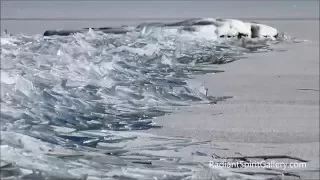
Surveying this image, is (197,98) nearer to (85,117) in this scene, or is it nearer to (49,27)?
(85,117)

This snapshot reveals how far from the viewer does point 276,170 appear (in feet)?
4.19

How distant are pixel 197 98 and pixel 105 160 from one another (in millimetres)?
371

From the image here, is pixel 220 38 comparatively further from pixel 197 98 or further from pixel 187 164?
pixel 187 164

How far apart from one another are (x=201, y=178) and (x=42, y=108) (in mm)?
587

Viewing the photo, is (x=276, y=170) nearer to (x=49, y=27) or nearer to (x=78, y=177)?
(x=78, y=177)

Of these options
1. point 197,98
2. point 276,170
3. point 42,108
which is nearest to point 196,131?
point 197,98

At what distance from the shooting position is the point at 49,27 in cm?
138

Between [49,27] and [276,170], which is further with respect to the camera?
[49,27]

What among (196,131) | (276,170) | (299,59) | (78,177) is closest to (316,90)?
(299,59)

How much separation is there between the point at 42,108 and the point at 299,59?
88 centimetres

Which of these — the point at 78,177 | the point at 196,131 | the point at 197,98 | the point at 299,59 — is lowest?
the point at 78,177

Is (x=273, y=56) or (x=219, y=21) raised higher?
(x=219, y=21)

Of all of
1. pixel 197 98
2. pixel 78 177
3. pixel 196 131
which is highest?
pixel 197 98

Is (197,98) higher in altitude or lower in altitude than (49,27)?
lower
